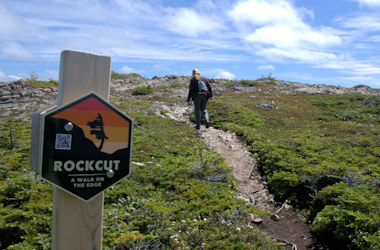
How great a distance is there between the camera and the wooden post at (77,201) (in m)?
2.09

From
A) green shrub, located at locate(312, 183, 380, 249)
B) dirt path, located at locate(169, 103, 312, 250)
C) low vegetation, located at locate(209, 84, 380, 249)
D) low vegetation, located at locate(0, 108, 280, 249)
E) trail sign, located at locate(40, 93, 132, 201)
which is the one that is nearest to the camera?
trail sign, located at locate(40, 93, 132, 201)

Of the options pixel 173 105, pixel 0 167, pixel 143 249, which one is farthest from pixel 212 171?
pixel 173 105

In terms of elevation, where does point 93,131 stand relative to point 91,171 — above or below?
above

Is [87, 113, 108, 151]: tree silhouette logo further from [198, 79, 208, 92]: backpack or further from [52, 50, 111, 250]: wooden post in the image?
[198, 79, 208, 92]: backpack

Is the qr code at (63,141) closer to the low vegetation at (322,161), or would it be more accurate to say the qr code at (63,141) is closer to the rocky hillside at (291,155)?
the rocky hillside at (291,155)

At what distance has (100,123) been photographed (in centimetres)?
213

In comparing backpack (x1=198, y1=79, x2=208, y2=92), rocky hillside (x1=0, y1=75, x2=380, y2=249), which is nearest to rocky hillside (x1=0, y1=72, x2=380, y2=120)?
rocky hillside (x1=0, y1=75, x2=380, y2=249)

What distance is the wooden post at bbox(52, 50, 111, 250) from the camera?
2.09 meters

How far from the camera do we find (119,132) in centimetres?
220

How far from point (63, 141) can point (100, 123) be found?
0.98ft

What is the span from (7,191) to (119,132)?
346cm

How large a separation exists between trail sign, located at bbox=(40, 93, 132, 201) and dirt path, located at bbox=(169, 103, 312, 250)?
435 centimetres

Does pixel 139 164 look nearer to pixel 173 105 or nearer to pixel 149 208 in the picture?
pixel 149 208

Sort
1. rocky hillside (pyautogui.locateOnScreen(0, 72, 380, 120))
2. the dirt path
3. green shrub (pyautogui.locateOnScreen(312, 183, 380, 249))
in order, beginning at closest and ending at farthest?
green shrub (pyautogui.locateOnScreen(312, 183, 380, 249)), the dirt path, rocky hillside (pyautogui.locateOnScreen(0, 72, 380, 120))
